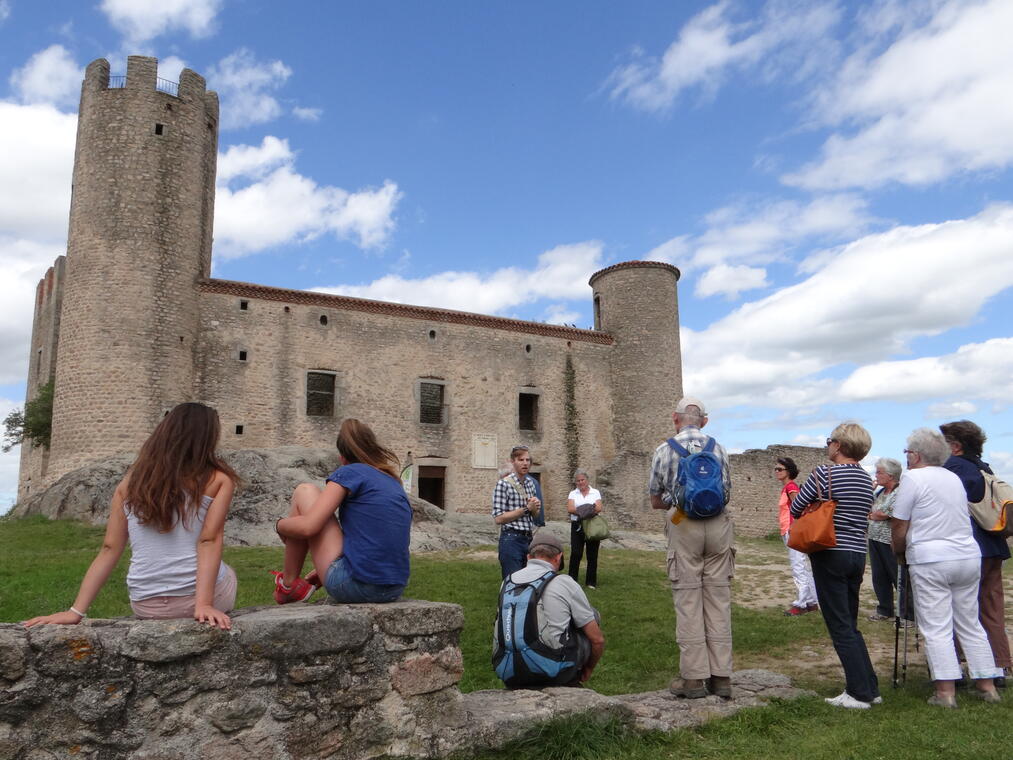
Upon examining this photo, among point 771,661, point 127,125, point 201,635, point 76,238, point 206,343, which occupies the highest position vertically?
point 127,125

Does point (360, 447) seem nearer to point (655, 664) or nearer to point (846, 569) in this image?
point (846, 569)

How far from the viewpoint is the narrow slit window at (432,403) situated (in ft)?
68.8

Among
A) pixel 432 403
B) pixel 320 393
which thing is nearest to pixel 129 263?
pixel 320 393

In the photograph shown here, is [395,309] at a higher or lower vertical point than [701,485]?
higher

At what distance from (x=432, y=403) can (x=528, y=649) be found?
17403 millimetres

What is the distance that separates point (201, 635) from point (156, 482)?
2.23 ft

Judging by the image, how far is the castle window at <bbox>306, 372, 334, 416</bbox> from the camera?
63.7ft

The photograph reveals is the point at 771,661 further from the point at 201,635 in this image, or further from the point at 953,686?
the point at 201,635

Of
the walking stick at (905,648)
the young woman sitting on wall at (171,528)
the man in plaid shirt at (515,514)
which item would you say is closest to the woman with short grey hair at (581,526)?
the man in plaid shirt at (515,514)

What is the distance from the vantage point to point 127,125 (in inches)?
686

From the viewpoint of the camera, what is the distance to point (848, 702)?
4.06 meters

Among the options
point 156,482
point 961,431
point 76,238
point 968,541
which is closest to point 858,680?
point 968,541

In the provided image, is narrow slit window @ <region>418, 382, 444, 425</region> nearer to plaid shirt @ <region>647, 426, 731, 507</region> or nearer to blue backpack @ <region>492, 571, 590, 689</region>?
plaid shirt @ <region>647, 426, 731, 507</region>

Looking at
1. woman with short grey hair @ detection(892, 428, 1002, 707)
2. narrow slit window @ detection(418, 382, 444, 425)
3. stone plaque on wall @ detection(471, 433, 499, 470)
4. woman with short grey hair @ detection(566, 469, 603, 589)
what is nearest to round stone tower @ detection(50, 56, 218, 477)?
narrow slit window @ detection(418, 382, 444, 425)
